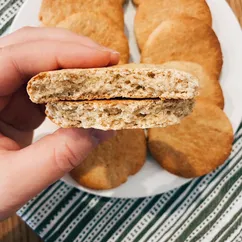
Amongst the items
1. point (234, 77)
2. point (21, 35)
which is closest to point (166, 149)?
point (234, 77)

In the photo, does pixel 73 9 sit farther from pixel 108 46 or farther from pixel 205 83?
pixel 205 83

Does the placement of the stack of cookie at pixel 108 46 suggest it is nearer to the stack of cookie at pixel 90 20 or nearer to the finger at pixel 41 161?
the stack of cookie at pixel 90 20

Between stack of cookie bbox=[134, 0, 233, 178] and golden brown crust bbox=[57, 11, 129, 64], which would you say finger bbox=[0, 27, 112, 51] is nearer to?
golden brown crust bbox=[57, 11, 129, 64]

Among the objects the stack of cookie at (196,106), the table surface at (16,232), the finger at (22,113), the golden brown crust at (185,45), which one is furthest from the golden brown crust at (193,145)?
the table surface at (16,232)

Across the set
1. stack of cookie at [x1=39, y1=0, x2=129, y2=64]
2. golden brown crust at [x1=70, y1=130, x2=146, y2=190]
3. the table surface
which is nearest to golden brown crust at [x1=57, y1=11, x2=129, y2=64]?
stack of cookie at [x1=39, y1=0, x2=129, y2=64]

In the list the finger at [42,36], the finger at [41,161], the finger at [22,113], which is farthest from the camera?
the finger at [22,113]

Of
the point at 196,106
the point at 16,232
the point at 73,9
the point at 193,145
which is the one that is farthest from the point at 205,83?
the point at 16,232
